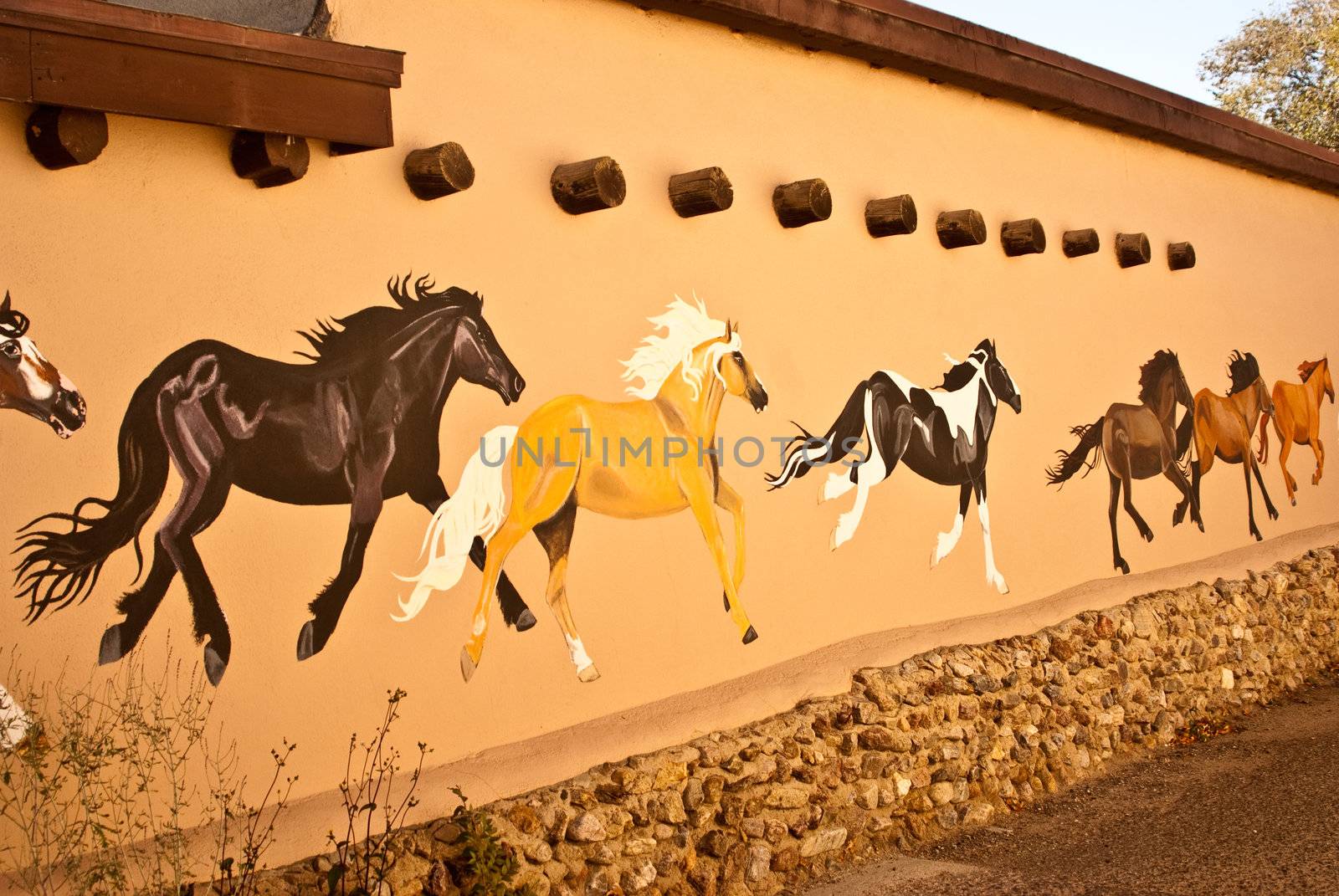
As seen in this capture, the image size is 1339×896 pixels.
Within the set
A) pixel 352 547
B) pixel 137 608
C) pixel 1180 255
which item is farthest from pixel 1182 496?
pixel 137 608

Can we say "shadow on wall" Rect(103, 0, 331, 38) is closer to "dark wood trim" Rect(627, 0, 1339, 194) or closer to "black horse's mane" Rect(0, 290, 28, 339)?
"black horse's mane" Rect(0, 290, 28, 339)

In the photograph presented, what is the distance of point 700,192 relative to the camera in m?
5.88

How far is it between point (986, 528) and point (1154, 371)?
2.46 metres

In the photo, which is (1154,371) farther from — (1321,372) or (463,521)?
(463,521)

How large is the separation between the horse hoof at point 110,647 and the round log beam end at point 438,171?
1.90 metres

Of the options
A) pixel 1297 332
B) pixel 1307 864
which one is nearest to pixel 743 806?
pixel 1307 864

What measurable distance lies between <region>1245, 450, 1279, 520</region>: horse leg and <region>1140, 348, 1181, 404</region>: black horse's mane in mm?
1307

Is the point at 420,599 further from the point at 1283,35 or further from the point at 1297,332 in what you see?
the point at 1283,35

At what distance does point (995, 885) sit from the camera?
6.03m

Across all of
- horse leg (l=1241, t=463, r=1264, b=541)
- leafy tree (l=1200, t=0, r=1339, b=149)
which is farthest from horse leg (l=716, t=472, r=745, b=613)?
leafy tree (l=1200, t=0, r=1339, b=149)

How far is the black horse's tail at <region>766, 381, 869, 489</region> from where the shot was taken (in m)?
6.48

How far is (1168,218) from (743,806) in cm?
598

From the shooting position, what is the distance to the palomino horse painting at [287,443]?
4.18m

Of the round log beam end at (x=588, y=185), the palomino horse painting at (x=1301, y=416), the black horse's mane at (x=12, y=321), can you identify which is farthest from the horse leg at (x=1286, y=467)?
the black horse's mane at (x=12, y=321)
